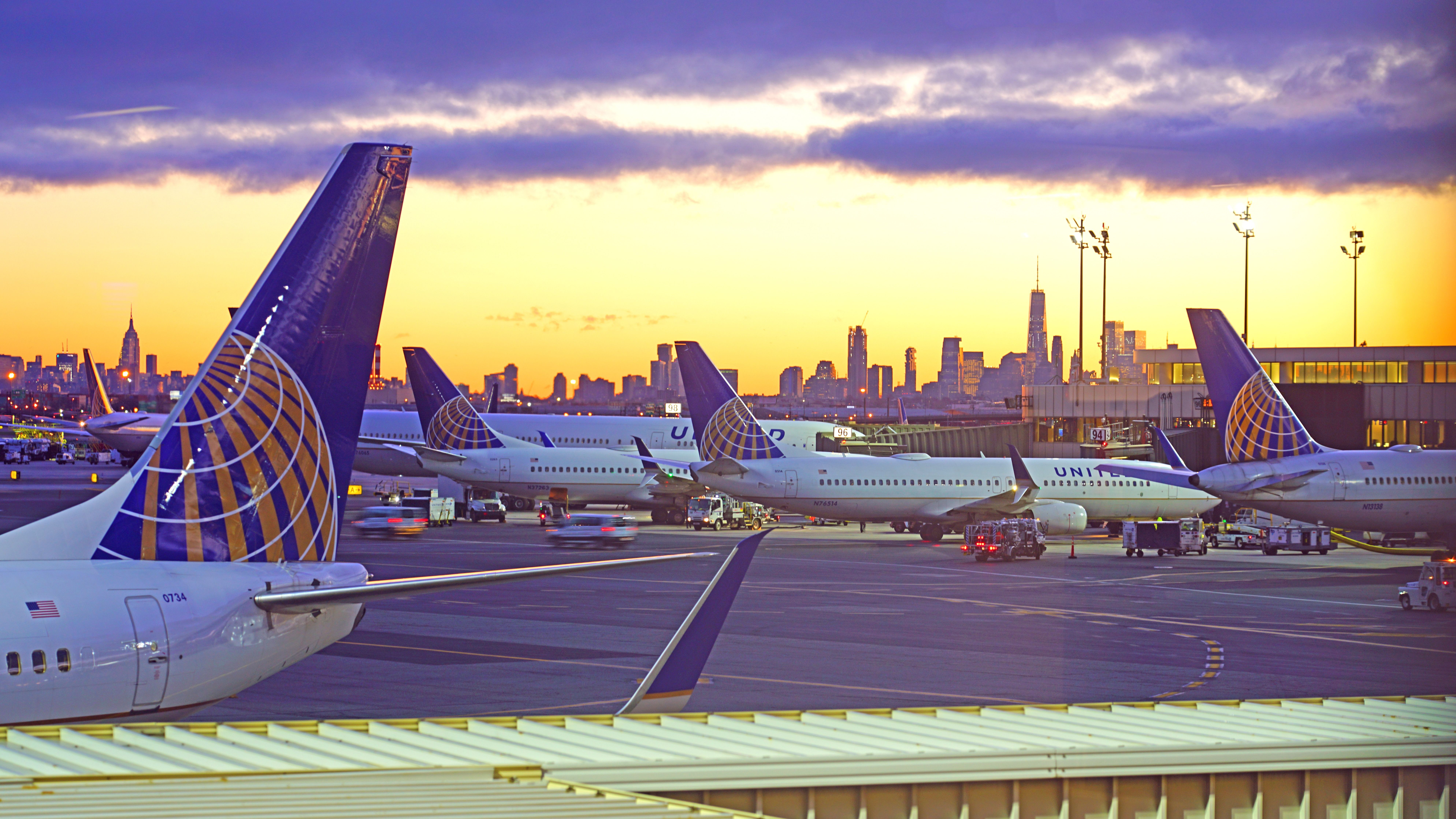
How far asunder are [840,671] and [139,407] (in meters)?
161

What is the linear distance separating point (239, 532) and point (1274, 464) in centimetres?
4224

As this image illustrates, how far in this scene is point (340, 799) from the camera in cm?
715

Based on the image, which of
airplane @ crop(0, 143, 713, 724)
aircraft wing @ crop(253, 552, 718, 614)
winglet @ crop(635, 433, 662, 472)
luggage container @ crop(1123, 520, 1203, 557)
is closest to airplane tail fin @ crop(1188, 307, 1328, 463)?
luggage container @ crop(1123, 520, 1203, 557)

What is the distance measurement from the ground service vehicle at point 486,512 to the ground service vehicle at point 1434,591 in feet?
151

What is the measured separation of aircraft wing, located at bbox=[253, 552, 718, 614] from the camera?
10.9 m

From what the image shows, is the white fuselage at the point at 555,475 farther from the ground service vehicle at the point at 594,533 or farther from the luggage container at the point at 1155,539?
the luggage container at the point at 1155,539

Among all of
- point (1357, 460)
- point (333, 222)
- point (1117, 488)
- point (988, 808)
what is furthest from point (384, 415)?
point (988, 808)

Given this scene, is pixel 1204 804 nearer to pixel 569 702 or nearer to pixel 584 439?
pixel 569 702

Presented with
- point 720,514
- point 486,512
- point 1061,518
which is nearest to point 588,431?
point 486,512

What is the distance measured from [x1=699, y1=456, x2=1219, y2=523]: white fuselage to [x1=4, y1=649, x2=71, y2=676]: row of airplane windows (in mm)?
48605

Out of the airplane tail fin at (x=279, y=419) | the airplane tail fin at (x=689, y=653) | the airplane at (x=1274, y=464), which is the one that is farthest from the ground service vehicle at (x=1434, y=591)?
the airplane tail fin at (x=279, y=419)

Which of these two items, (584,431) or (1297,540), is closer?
(1297,540)

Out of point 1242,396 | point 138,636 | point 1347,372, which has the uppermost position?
point 1347,372

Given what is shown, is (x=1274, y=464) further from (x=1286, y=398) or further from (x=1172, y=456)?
(x=1286, y=398)
